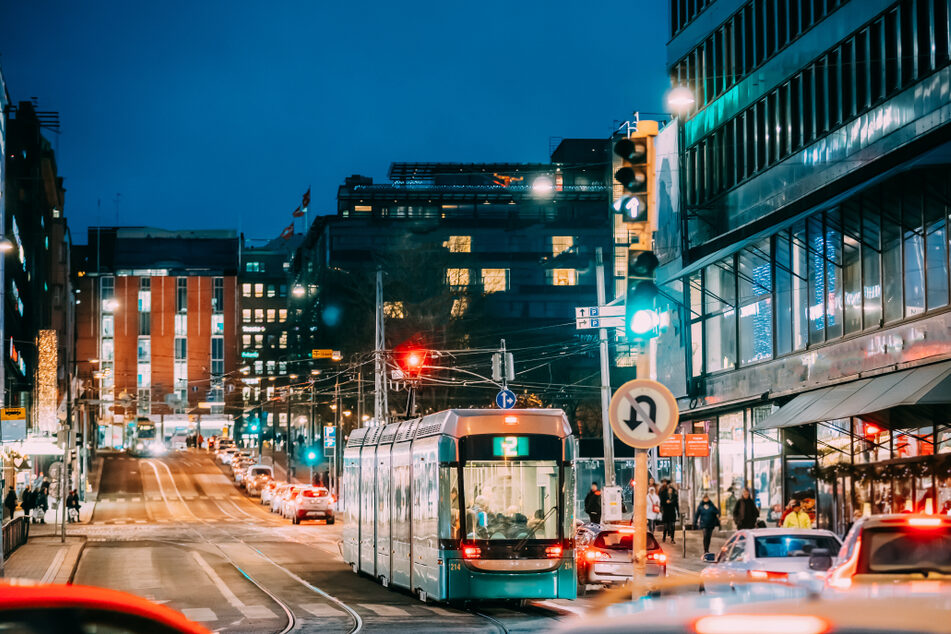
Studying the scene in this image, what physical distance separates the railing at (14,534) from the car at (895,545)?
1126 inches

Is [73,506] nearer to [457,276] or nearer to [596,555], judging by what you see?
[457,276]

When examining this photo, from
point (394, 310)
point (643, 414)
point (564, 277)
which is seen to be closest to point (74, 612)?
point (643, 414)

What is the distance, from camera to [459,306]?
75.1 m

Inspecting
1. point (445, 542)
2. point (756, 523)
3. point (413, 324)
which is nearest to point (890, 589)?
point (445, 542)

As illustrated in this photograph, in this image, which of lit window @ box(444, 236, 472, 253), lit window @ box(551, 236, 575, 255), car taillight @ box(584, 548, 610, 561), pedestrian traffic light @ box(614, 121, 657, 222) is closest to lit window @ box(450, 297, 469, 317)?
lit window @ box(444, 236, 472, 253)

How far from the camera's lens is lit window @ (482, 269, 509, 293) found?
362 feet

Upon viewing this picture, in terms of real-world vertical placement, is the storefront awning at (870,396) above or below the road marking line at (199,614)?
above

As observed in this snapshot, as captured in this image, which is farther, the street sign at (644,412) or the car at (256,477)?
the car at (256,477)

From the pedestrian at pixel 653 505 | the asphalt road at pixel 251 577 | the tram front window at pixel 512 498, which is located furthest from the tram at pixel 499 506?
the pedestrian at pixel 653 505

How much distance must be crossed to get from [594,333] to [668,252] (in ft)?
139

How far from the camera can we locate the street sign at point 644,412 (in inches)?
477

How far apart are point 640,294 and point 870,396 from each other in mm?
13318

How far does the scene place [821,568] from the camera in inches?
519

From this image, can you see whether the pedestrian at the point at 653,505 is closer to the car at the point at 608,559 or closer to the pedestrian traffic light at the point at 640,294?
the car at the point at 608,559
